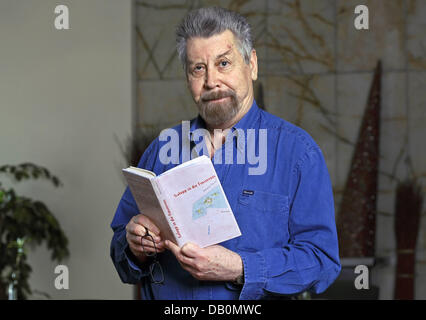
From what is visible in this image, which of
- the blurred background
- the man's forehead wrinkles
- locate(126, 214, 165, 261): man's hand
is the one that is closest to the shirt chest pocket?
locate(126, 214, 165, 261): man's hand

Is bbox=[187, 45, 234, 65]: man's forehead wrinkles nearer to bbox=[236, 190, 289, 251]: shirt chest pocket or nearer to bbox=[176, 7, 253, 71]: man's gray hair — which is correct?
bbox=[176, 7, 253, 71]: man's gray hair

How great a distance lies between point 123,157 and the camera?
15.5 feet

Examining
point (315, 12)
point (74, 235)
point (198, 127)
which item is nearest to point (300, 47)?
point (315, 12)

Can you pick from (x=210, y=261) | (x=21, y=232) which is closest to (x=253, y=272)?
(x=210, y=261)

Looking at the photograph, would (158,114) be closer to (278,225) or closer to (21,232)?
(21,232)

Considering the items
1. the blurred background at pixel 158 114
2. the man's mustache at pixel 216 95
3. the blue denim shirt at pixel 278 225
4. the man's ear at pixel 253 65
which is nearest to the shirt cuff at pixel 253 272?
the blue denim shirt at pixel 278 225

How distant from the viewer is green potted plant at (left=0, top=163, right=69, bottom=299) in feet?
13.9

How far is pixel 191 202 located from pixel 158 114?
3.42 metres

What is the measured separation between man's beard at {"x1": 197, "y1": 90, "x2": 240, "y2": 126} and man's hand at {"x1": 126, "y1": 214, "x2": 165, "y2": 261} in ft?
1.11

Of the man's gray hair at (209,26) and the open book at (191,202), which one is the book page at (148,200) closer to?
the open book at (191,202)

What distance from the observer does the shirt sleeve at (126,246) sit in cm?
162

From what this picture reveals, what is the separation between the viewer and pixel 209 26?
156 centimetres

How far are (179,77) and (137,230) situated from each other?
336 centimetres
